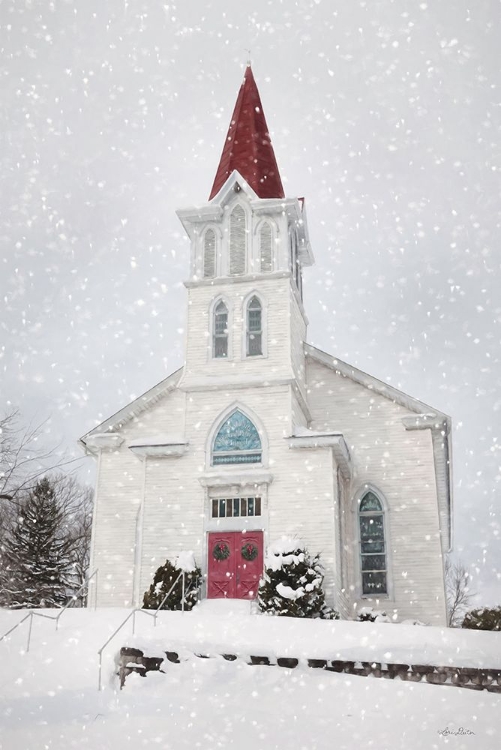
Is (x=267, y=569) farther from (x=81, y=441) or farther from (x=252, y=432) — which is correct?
(x=81, y=441)

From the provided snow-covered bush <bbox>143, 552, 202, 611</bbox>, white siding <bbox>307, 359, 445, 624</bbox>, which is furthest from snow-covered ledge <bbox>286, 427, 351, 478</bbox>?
snow-covered bush <bbox>143, 552, 202, 611</bbox>

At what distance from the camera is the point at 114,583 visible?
20.8 meters

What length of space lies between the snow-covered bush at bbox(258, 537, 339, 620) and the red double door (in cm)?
102

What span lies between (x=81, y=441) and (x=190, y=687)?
42.4 feet

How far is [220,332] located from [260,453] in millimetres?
4094

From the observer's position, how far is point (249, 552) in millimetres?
18750

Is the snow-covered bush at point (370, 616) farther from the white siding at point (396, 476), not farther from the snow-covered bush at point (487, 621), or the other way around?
the snow-covered bush at point (487, 621)

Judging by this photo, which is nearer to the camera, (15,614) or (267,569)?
(15,614)

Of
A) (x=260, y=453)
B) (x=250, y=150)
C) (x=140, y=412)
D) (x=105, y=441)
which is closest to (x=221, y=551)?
(x=260, y=453)

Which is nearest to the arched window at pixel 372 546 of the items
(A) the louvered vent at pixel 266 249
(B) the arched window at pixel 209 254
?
(A) the louvered vent at pixel 266 249

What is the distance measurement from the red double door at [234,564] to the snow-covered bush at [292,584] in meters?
1.02

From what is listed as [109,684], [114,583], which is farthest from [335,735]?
[114,583]

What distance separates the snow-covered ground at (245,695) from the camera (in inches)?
333

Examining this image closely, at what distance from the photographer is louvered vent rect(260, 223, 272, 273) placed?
22.0 metres
